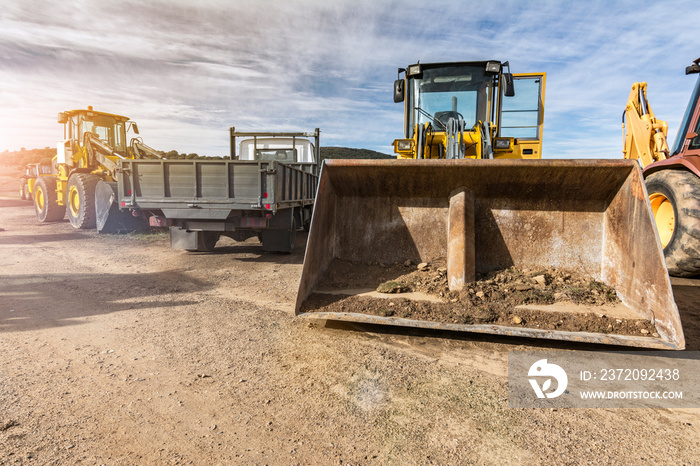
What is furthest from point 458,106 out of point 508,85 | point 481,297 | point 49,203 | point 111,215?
point 49,203

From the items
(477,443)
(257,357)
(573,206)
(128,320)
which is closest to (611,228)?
(573,206)

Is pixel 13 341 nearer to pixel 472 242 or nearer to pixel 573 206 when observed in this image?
pixel 472 242

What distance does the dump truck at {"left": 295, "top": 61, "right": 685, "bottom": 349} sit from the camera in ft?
10.5

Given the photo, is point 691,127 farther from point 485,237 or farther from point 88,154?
point 88,154

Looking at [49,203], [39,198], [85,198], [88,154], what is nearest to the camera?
[85,198]

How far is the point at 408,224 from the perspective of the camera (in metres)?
4.46

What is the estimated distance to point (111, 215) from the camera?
10047 mm

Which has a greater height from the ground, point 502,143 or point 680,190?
point 502,143

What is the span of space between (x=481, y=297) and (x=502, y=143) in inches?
117

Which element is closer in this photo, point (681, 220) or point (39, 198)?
point (681, 220)

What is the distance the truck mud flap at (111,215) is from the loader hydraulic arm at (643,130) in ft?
35.2

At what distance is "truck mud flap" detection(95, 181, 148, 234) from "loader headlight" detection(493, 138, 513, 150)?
8464 mm

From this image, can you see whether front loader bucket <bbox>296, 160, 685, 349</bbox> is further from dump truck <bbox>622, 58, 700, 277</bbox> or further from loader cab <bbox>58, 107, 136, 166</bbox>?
loader cab <bbox>58, 107, 136, 166</bbox>

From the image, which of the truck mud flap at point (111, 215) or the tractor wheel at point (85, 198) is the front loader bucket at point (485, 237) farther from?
the tractor wheel at point (85, 198)
